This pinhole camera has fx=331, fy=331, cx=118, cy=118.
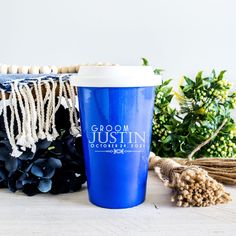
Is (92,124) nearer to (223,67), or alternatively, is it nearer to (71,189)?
(71,189)

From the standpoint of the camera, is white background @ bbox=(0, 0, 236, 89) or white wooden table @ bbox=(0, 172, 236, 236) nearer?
Result: white wooden table @ bbox=(0, 172, 236, 236)

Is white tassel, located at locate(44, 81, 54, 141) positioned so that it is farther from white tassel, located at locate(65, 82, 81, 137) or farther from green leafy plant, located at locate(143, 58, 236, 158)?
green leafy plant, located at locate(143, 58, 236, 158)

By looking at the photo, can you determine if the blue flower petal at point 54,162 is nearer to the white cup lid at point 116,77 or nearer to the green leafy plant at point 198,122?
the white cup lid at point 116,77

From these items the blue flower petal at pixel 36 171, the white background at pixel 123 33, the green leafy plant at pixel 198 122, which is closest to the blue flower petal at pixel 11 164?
the blue flower petal at pixel 36 171

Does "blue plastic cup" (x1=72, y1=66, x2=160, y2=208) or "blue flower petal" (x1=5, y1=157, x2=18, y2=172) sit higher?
"blue plastic cup" (x1=72, y1=66, x2=160, y2=208)

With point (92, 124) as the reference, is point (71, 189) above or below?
below

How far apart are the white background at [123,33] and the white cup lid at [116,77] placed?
76cm

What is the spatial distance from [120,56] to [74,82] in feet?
2.49

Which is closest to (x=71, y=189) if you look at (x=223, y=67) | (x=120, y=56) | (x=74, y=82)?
(x=74, y=82)

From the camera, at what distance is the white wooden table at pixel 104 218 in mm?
434

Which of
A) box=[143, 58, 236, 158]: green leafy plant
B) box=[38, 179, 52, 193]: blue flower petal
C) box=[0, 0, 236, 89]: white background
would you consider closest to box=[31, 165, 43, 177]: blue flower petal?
box=[38, 179, 52, 193]: blue flower petal

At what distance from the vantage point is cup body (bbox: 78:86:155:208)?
48cm

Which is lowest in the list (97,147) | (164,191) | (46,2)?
(164,191)

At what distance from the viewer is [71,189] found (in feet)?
1.93
